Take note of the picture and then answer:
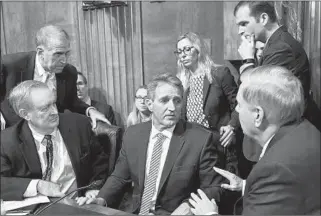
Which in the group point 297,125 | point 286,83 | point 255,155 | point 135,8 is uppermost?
point 135,8

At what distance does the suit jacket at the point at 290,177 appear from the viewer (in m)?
1.13

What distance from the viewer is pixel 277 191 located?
1146mm

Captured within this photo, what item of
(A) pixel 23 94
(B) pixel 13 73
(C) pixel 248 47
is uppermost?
(C) pixel 248 47

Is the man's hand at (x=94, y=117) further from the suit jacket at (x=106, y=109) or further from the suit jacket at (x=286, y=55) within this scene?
the suit jacket at (x=286, y=55)

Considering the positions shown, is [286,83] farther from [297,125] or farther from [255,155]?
[255,155]

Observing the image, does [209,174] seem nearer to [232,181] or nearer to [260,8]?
[232,181]

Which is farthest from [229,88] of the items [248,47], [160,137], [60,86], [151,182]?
[60,86]

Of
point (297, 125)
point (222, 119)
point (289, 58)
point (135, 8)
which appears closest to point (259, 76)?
point (297, 125)

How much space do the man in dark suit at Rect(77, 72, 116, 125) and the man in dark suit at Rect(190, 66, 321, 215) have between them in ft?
6.73

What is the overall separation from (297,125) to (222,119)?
122cm

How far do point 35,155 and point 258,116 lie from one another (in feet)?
4.09

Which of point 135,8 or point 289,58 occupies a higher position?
point 135,8

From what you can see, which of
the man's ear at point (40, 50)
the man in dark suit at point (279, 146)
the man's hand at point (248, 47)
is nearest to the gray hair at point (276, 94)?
the man in dark suit at point (279, 146)

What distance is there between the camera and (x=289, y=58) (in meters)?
1.88
